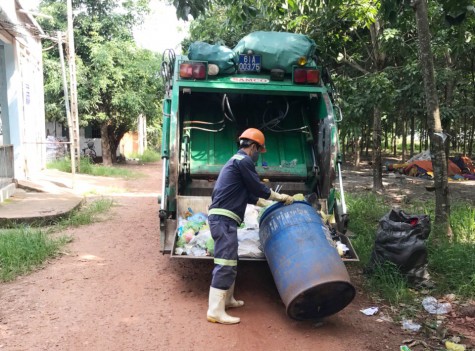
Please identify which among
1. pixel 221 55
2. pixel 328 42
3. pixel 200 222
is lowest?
pixel 200 222

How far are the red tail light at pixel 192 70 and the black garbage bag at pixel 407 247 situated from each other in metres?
2.35

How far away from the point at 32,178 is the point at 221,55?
6.71m

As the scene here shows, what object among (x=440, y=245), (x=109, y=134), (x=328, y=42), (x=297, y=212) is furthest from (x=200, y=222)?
(x=109, y=134)

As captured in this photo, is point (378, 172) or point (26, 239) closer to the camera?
point (26, 239)

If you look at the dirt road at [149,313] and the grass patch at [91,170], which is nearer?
the dirt road at [149,313]

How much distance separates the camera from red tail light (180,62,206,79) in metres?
4.61

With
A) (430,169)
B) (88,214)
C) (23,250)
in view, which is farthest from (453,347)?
(430,169)

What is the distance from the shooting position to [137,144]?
24594 millimetres

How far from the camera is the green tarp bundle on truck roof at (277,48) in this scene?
4.67m

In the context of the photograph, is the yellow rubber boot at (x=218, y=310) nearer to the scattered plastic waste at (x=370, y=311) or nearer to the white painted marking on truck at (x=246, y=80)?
the scattered plastic waste at (x=370, y=311)

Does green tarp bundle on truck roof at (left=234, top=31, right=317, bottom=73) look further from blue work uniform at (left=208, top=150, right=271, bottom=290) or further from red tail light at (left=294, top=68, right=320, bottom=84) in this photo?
blue work uniform at (left=208, top=150, right=271, bottom=290)

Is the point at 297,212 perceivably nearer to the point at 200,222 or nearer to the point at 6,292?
the point at 200,222

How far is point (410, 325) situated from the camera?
3.46 meters

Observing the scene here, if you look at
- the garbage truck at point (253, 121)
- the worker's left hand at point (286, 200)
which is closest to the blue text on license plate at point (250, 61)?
the garbage truck at point (253, 121)
